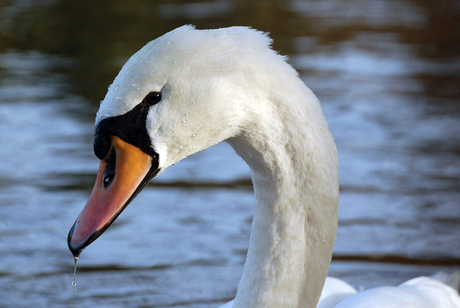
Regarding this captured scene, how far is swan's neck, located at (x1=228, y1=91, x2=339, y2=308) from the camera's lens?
2.14m

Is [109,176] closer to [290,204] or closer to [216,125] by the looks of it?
[216,125]

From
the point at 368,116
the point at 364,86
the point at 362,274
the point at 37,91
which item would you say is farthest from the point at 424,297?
the point at 37,91

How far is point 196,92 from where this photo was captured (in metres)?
2.04

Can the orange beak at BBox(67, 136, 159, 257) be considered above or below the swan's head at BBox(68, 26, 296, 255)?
below

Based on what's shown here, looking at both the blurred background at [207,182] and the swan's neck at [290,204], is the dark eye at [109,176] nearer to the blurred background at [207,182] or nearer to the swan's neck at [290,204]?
the swan's neck at [290,204]

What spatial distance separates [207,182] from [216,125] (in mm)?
3645

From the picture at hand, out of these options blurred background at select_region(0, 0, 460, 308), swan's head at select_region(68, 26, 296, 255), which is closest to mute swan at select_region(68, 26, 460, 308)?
swan's head at select_region(68, 26, 296, 255)

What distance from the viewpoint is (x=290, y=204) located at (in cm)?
227

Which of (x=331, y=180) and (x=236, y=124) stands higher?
(x=236, y=124)

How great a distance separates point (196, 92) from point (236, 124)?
153 mm

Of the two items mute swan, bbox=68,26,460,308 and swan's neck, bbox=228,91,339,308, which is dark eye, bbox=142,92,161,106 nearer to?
mute swan, bbox=68,26,460,308

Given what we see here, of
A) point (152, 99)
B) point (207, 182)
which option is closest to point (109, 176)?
point (152, 99)

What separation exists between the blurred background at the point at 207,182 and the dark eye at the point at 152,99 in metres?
2.16

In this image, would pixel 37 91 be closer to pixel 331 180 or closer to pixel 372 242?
pixel 372 242
